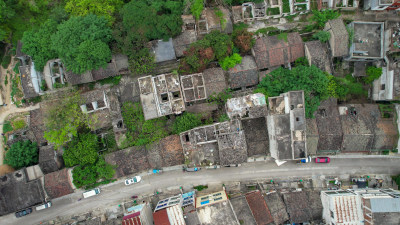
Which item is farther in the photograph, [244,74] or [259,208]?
[244,74]

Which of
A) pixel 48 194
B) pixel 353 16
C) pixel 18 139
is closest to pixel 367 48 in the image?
pixel 353 16

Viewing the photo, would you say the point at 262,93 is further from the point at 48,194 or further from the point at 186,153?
the point at 48,194

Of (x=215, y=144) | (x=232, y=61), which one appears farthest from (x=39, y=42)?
(x=215, y=144)

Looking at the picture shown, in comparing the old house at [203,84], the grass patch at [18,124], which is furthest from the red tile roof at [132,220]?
the grass patch at [18,124]

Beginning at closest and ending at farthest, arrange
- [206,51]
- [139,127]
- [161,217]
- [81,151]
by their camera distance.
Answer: [161,217] → [206,51] → [81,151] → [139,127]

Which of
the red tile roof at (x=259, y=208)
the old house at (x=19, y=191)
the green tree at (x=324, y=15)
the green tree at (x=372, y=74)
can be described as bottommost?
the red tile roof at (x=259, y=208)

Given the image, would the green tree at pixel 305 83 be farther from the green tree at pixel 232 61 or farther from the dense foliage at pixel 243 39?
the dense foliage at pixel 243 39

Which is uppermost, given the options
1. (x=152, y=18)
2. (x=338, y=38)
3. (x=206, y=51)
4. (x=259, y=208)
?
(x=152, y=18)

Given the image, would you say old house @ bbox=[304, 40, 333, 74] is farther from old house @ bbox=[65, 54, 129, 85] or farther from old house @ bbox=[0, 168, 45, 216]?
old house @ bbox=[0, 168, 45, 216]

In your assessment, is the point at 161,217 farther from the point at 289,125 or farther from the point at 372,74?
the point at 372,74
